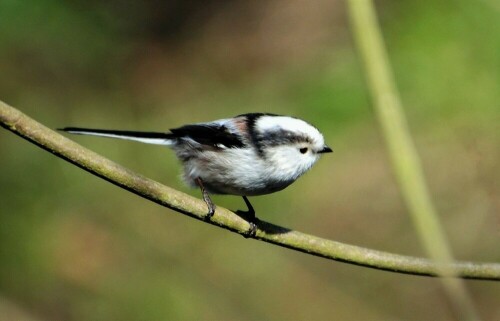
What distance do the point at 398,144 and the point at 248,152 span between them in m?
1.66

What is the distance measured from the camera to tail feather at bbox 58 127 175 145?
8.70 feet

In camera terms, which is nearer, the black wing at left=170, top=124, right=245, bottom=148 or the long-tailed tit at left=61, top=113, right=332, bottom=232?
the long-tailed tit at left=61, top=113, right=332, bottom=232

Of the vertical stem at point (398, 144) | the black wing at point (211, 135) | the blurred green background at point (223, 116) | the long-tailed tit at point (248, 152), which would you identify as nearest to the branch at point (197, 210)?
the long-tailed tit at point (248, 152)

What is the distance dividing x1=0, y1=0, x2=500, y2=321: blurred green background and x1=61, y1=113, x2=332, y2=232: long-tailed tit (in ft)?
4.55

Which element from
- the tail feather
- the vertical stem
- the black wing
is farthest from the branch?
the vertical stem

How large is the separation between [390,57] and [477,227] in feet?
5.32

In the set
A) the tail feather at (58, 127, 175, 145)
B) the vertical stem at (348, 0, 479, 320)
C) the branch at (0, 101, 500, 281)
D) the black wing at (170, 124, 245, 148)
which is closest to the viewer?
the vertical stem at (348, 0, 479, 320)

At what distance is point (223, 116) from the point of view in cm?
666

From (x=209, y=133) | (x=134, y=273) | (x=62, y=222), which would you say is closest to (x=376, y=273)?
(x=134, y=273)

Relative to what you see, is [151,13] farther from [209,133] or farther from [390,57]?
[209,133]

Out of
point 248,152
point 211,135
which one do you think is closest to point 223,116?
point 211,135

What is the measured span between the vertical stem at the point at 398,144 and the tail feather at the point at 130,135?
1377 mm

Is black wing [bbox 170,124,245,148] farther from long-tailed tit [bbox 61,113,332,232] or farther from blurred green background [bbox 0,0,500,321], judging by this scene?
blurred green background [bbox 0,0,500,321]

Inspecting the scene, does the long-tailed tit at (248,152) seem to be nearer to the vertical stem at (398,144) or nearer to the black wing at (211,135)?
the black wing at (211,135)
